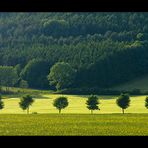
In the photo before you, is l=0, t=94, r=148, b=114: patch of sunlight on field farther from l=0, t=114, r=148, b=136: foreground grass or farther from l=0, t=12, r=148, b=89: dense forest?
l=0, t=114, r=148, b=136: foreground grass

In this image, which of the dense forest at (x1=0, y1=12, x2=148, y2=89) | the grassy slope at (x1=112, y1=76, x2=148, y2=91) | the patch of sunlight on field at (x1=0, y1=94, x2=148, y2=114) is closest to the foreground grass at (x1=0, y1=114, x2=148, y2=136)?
the patch of sunlight on field at (x1=0, y1=94, x2=148, y2=114)

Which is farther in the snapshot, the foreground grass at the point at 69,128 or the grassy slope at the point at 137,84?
the grassy slope at the point at 137,84

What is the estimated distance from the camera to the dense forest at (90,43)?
29.0 meters

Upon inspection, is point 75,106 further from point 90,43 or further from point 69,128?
point 69,128

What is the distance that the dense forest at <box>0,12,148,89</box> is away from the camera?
95.3 feet

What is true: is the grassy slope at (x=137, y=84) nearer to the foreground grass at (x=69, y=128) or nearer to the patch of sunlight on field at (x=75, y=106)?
the patch of sunlight on field at (x=75, y=106)

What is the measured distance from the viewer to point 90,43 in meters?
33.6

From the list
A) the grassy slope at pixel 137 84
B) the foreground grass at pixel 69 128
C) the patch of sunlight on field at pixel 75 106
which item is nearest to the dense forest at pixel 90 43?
the grassy slope at pixel 137 84

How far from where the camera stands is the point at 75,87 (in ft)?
56.0

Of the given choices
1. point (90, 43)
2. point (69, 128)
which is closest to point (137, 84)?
point (90, 43)
